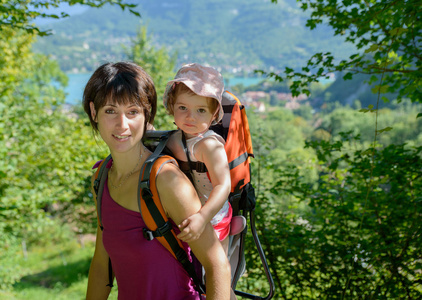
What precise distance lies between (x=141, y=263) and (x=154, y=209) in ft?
0.86

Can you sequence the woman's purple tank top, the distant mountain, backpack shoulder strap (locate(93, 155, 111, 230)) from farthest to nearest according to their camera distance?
the distant mountain < backpack shoulder strap (locate(93, 155, 111, 230)) < the woman's purple tank top

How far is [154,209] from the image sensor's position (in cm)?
135

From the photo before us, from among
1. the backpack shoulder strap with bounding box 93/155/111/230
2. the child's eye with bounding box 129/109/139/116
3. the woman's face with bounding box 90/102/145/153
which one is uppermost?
the child's eye with bounding box 129/109/139/116

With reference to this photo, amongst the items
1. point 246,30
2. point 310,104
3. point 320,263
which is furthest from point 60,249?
point 246,30

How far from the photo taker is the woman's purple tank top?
4.64 feet

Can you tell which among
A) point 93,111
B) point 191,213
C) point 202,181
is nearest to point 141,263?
point 191,213

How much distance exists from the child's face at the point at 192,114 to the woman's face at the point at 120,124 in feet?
0.70

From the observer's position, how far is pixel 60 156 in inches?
348

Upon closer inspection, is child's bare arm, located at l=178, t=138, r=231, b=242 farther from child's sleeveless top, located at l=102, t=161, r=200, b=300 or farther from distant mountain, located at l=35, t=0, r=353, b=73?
distant mountain, located at l=35, t=0, r=353, b=73

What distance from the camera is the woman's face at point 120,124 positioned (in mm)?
1460

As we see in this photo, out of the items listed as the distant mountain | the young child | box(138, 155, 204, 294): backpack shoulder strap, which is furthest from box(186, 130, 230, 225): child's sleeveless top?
the distant mountain

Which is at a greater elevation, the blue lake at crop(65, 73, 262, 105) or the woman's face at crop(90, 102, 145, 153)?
the blue lake at crop(65, 73, 262, 105)

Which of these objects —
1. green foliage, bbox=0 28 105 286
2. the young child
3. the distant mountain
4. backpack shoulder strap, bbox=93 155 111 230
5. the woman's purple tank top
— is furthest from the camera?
the distant mountain

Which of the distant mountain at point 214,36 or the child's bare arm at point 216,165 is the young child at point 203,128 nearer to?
the child's bare arm at point 216,165
